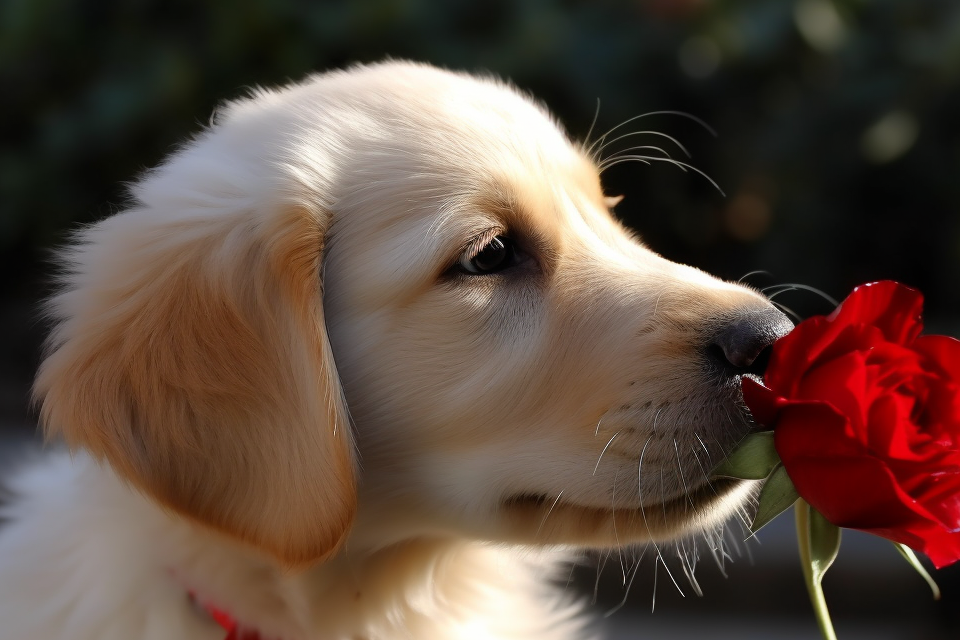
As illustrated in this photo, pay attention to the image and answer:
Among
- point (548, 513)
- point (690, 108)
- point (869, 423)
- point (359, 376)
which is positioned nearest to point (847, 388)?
point (869, 423)

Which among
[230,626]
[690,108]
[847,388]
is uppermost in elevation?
[847,388]

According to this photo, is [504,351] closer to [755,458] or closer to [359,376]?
Answer: [359,376]

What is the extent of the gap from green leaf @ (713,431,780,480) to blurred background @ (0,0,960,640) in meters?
2.65

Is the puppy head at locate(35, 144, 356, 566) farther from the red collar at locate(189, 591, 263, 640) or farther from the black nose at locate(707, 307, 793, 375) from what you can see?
the black nose at locate(707, 307, 793, 375)

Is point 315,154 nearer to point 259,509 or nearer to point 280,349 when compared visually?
point 280,349

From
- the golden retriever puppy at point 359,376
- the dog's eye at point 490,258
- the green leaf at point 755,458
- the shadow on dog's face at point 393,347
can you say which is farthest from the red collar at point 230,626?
the green leaf at point 755,458

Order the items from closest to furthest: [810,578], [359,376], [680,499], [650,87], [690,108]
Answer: [810,578]
[680,499]
[359,376]
[650,87]
[690,108]

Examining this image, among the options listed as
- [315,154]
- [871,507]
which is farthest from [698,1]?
[871,507]

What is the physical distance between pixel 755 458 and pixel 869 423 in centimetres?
22

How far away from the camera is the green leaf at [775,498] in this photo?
156 centimetres

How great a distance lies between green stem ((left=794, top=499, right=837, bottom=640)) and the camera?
1.55m

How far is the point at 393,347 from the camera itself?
1994 millimetres

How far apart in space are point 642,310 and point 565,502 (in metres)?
0.39

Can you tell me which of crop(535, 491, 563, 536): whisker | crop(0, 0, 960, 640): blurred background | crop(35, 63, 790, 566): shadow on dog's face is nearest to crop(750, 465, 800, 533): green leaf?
crop(35, 63, 790, 566): shadow on dog's face
